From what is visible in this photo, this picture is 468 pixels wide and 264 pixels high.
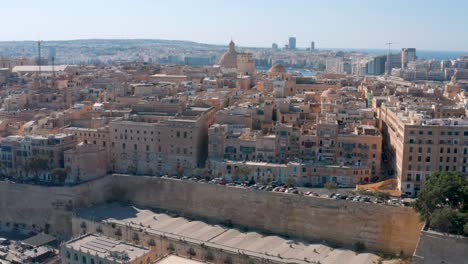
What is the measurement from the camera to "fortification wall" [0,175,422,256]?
3794 centimetres

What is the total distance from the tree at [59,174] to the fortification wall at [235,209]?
1.04m

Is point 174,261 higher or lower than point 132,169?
lower

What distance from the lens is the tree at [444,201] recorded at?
32875mm

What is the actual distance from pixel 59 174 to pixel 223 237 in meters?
15.0

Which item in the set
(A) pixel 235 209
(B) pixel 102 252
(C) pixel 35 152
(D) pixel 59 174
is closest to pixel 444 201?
(A) pixel 235 209

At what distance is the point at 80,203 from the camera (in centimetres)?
4559

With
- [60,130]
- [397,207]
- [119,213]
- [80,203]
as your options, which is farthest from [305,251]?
[60,130]

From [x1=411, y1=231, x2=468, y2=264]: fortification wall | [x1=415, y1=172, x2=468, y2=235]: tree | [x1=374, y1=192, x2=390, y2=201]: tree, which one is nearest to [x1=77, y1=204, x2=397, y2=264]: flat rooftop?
[x1=411, y1=231, x2=468, y2=264]: fortification wall

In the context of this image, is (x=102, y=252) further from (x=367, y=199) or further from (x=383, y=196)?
(x=383, y=196)

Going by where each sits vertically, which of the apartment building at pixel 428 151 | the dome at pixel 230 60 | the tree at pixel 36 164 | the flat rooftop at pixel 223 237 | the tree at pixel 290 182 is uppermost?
the dome at pixel 230 60

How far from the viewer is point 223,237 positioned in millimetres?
40219

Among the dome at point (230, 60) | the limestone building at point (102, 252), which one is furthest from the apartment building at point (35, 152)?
the dome at point (230, 60)

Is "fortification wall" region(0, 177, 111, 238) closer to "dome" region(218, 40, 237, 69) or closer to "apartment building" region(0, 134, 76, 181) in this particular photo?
"apartment building" region(0, 134, 76, 181)

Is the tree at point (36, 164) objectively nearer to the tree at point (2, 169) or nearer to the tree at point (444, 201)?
the tree at point (2, 169)
